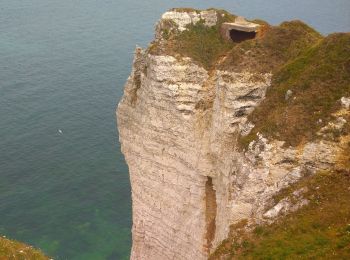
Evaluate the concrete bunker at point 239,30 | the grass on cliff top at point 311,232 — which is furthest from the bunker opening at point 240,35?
the grass on cliff top at point 311,232

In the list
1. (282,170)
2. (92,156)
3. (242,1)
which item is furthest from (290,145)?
(242,1)

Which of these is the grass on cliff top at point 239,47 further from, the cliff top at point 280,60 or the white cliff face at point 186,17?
the white cliff face at point 186,17

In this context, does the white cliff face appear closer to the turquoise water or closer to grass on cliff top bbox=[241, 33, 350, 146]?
grass on cliff top bbox=[241, 33, 350, 146]

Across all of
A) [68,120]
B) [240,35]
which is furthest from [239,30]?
[68,120]

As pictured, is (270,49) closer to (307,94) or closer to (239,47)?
(239,47)

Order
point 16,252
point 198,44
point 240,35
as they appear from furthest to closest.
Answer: point 240,35, point 198,44, point 16,252

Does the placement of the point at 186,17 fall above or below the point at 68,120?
above
